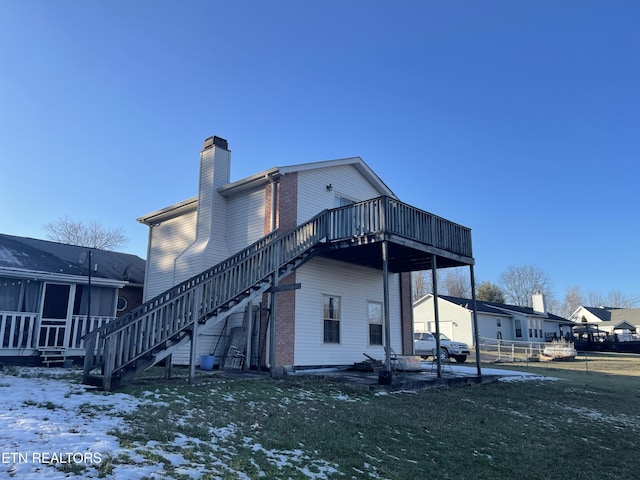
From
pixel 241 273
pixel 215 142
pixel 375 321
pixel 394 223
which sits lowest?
pixel 375 321

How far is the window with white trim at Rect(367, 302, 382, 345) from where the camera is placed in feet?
53.4

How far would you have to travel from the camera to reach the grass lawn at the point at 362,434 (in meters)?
4.84

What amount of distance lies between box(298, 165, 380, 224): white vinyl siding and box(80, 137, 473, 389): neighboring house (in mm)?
39

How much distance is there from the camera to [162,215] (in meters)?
18.2

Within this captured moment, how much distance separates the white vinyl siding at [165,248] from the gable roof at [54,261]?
0.89 metres

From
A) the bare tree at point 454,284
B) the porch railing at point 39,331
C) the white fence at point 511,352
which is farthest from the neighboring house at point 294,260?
the bare tree at point 454,284

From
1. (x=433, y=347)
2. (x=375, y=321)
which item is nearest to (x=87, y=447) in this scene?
(x=375, y=321)

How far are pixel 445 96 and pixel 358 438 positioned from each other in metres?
17.1

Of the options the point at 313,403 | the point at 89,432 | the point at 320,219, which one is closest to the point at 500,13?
the point at 320,219

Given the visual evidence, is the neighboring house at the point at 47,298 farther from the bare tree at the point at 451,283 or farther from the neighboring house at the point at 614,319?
the neighboring house at the point at 614,319

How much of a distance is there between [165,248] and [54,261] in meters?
4.07

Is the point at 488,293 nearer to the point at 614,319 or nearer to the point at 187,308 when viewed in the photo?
the point at 614,319

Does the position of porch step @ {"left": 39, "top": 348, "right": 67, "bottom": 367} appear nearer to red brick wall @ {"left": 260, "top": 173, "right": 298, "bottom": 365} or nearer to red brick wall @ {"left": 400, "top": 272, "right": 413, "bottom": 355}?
red brick wall @ {"left": 260, "top": 173, "right": 298, "bottom": 365}

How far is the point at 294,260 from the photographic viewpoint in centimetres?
1293
